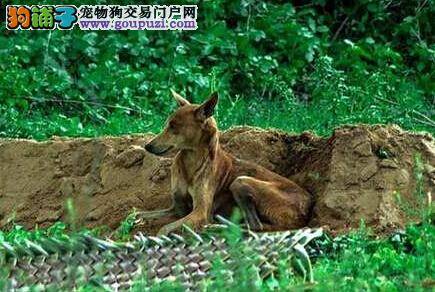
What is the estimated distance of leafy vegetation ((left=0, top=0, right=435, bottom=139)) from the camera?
12836mm

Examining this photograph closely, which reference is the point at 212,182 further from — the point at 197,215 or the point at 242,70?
the point at 242,70

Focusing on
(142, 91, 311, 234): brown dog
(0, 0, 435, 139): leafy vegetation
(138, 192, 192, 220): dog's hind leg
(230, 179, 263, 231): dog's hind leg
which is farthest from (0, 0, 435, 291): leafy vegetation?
(138, 192, 192, 220): dog's hind leg

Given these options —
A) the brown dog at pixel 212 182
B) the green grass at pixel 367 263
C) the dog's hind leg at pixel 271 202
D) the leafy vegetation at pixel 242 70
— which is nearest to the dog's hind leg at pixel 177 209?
the brown dog at pixel 212 182

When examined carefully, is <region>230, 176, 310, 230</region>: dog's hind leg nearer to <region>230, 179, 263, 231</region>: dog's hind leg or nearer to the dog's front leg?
<region>230, 179, 263, 231</region>: dog's hind leg

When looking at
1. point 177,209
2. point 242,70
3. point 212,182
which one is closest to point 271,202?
point 212,182

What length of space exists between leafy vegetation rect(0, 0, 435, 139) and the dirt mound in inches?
57.7

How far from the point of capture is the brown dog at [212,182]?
995 cm

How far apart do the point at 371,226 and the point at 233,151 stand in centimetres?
178

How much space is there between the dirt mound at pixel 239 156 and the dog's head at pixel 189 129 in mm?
591

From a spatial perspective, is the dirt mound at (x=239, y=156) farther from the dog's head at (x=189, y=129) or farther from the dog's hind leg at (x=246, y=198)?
the dog's head at (x=189, y=129)

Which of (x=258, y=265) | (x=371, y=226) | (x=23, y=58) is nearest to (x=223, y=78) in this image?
(x=23, y=58)

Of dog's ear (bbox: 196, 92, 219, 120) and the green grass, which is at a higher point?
dog's ear (bbox: 196, 92, 219, 120)

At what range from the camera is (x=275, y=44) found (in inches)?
643

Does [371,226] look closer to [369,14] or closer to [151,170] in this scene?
[151,170]
